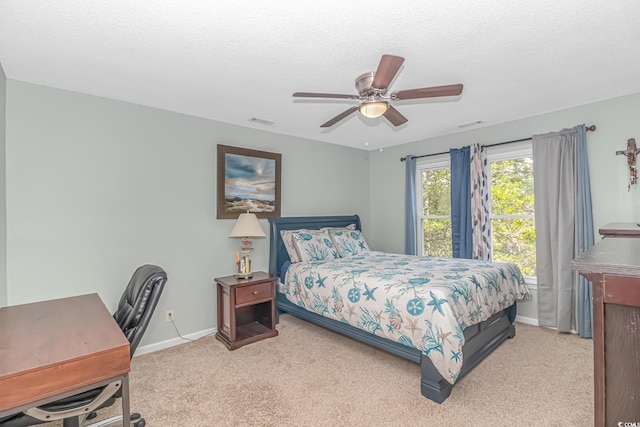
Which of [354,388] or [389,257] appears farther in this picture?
[389,257]

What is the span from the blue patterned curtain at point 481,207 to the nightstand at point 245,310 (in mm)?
2581

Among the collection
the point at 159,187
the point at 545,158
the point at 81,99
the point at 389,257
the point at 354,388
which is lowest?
the point at 354,388

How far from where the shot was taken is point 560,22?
180 centimetres

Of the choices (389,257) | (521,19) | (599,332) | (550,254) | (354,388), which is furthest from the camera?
(389,257)

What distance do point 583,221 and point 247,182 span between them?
3.67m

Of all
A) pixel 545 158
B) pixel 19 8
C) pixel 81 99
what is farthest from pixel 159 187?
pixel 545 158

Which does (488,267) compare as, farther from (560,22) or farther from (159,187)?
(159,187)

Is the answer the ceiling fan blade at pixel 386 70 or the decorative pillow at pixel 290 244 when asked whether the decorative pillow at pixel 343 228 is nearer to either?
the decorative pillow at pixel 290 244

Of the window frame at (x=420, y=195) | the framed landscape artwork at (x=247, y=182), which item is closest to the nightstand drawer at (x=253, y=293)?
the framed landscape artwork at (x=247, y=182)

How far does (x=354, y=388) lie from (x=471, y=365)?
0.98 meters

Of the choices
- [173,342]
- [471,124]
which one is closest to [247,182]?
[173,342]

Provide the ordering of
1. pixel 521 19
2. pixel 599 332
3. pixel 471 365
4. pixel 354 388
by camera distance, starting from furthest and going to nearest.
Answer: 1. pixel 471 365
2. pixel 354 388
3. pixel 521 19
4. pixel 599 332

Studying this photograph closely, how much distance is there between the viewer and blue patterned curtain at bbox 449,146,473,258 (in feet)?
13.4

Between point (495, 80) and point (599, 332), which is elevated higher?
point (495, 80)
